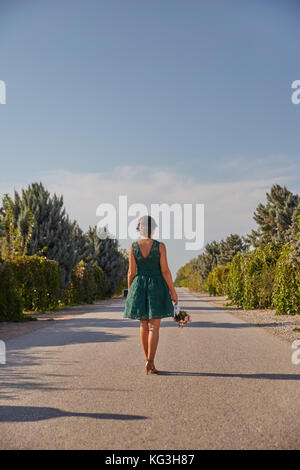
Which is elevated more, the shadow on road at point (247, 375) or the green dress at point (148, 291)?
the green dress at point (148, 291)

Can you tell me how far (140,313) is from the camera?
256 inches

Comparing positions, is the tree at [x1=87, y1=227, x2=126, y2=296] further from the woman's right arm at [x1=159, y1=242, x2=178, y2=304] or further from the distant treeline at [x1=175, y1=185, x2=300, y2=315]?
the woman's right arm at [x1=159, y1=242, x2=178, y2=304]

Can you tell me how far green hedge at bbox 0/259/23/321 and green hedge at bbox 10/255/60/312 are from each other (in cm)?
371

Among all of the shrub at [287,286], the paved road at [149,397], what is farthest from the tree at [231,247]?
the paved road at [149,397]

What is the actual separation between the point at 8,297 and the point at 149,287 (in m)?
9.80

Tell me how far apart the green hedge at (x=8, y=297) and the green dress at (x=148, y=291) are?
9.12 metres

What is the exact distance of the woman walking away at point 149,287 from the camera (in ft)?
21.3

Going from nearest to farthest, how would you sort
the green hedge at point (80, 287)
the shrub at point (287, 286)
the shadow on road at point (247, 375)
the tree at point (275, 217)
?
the shadow on road at point (247, 375) → the shrub at point (287, 286) → the green hedge at point (80, 287) → the tree at point (275, 217)

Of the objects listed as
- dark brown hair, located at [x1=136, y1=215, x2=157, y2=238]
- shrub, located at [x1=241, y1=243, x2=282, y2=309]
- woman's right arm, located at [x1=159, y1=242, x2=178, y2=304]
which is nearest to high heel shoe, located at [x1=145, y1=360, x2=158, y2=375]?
woman's right arm, located at [x1=159, y1=242, x2=178, y2=304]

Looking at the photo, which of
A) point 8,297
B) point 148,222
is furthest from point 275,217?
point 148,222

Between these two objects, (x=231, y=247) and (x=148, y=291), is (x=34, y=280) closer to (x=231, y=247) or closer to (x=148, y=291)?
(x=148, y=291)

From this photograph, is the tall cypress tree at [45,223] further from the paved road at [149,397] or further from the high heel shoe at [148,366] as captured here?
the high heel shoe at [148,366]

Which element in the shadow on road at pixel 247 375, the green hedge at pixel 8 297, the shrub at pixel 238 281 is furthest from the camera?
the shrub at pixel 238 281
